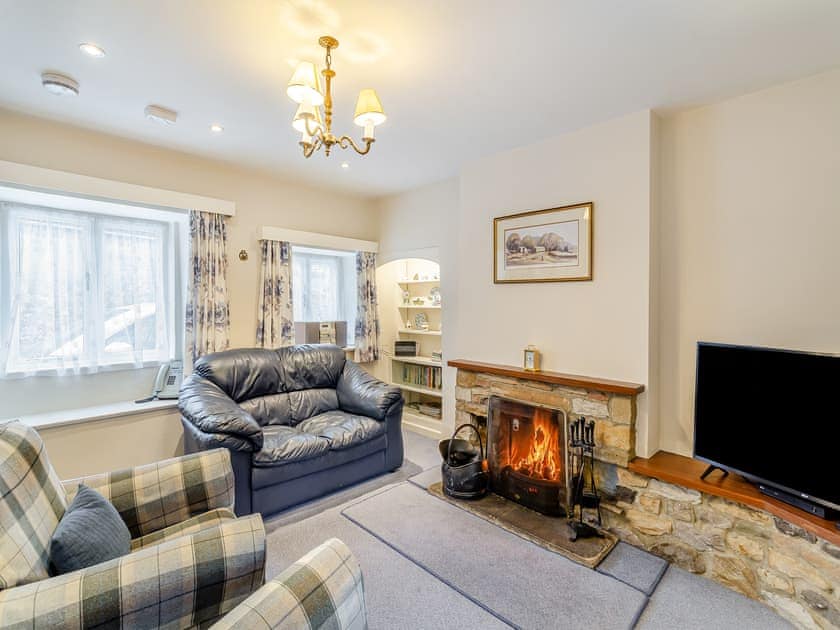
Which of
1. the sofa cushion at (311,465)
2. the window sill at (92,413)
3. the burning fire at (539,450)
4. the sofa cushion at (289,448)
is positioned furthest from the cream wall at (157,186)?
the burning fire at (539,450)

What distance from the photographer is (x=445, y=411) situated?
414 cm

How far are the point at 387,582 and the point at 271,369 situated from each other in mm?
2111

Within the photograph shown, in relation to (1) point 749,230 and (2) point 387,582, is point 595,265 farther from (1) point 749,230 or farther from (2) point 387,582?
(2) point 387,582

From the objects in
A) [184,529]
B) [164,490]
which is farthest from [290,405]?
[184,529]

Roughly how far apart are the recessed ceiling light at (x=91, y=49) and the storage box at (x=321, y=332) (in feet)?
9.52

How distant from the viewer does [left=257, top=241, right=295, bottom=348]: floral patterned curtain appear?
396 cm

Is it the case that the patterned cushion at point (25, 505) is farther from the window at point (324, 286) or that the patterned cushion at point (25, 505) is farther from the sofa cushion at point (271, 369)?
the window at point (324, 286)

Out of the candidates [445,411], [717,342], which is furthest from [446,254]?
[717,342]

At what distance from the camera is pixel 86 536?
1.30 m

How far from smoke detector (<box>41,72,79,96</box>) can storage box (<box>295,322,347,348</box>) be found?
2707 millimetres

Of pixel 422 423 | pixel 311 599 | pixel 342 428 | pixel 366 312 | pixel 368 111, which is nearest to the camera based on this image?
pixel 311 599

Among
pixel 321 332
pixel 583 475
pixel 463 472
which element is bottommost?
pixel 463 472

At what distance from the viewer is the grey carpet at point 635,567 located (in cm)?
210

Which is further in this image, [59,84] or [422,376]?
[422,376]
